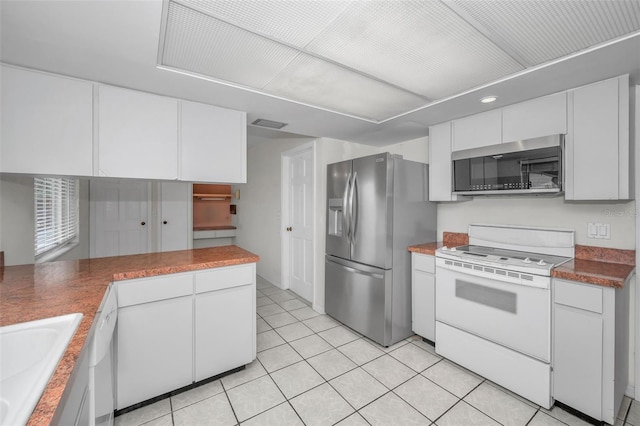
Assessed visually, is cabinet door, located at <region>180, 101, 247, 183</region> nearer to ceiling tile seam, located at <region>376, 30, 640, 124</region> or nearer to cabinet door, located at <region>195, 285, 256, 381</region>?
cabinet door, located at <region>195, 285, 256, 381</region>

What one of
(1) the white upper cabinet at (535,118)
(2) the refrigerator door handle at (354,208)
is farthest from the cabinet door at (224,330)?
(1) the white upper cabinet at (535,118)

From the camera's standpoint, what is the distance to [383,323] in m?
2.64

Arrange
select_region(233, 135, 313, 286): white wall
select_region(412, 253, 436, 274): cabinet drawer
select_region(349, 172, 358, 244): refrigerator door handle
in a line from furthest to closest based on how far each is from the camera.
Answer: select_region(233, 135, 313, 286): white wall
select_region(349, 172, 358, 244): refrigerator door handle
select_region(412, 253, 436, 274): cabinet drawer

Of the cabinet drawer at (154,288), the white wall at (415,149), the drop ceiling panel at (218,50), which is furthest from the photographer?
the white wall at (415,149)

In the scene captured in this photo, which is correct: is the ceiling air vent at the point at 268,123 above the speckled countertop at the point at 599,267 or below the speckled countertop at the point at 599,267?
above

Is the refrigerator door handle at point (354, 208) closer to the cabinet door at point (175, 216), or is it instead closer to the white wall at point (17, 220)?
the white wall at point (17, 220)

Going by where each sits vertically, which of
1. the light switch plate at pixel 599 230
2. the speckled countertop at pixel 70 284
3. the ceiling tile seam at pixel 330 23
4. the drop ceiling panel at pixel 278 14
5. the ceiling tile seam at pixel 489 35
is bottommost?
the speckled countertop at pixel 70 284

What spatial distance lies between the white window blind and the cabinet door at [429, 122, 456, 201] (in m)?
3.73

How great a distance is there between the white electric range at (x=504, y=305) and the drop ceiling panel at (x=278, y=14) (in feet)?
6.83

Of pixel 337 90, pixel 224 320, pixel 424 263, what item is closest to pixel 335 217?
pixel 424 263

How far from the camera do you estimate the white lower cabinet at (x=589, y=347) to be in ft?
5.38

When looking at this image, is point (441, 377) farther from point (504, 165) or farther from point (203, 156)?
point (203, 156)

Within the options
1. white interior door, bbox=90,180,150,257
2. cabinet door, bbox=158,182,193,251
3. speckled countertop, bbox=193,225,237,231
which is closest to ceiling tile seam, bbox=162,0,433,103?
cabinet door, bbox=158,182,193,251

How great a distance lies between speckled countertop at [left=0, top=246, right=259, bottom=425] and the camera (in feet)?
2.58
